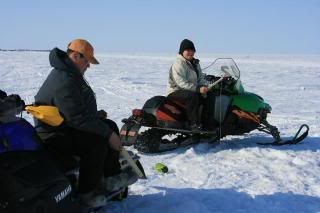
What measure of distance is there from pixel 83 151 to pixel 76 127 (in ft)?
0.62

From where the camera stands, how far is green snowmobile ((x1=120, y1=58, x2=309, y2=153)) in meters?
6.93

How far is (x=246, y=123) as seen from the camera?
24.2ft

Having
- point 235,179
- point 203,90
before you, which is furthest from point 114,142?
point 203,90

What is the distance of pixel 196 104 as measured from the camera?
23.1ft

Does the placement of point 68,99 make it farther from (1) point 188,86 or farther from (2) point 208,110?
(2) point 208,110

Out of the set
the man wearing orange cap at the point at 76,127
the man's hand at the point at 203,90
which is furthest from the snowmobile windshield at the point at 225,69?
the man wearing orange cap at the point at 76,127

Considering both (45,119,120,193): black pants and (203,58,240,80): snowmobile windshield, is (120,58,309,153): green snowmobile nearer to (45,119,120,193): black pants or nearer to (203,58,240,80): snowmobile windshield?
(203,58,240,80): snowmobile windshield

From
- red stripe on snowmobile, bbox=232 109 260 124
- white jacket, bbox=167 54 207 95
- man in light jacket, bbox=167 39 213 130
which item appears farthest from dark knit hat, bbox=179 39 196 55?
red stripe on snowmobile, bbox=232 109 260 124

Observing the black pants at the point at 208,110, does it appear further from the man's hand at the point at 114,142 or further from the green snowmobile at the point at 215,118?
the man's hand at the point at 114,142

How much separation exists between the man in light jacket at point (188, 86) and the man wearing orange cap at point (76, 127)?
3286 mm

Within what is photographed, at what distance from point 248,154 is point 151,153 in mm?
1315

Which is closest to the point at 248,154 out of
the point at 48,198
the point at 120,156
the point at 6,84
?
the point at 120,156

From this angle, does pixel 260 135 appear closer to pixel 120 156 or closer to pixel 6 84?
pixel 120 156

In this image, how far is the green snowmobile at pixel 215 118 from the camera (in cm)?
693
